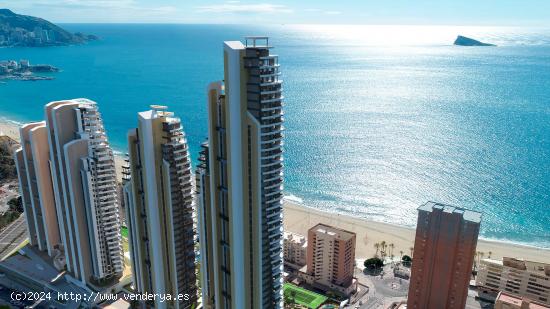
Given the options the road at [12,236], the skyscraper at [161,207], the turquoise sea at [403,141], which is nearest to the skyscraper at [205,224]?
the skyscraper at [161,207]

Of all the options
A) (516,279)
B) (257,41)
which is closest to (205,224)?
(257,41)

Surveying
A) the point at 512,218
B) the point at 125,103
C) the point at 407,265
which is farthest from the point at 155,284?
the point at 125,103

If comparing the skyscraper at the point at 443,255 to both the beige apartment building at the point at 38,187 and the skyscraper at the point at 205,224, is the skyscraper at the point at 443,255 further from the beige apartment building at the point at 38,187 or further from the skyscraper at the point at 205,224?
the beige apartment building at the point at 38,187

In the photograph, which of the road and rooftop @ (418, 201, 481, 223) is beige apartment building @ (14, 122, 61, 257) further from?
rooftop @ (418, 201, 481, 223)

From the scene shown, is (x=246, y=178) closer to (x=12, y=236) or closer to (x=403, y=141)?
(x=12, y=236)

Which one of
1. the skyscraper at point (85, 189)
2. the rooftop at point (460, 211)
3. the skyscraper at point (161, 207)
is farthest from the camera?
the skyscraper at point (85, 189)
